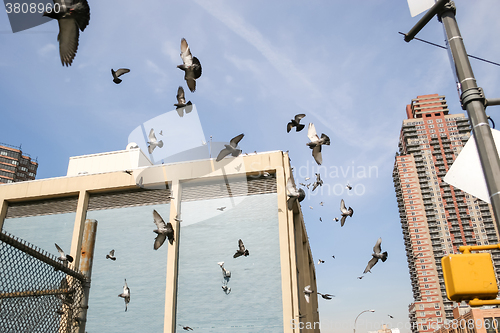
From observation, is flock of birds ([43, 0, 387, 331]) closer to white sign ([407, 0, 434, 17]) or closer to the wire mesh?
the wire mesh

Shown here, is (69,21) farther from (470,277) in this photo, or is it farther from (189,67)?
(470,277)

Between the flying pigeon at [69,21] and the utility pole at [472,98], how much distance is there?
14.6 ft

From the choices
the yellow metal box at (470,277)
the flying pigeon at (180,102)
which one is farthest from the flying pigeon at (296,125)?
the yellow metal box at (470,277)

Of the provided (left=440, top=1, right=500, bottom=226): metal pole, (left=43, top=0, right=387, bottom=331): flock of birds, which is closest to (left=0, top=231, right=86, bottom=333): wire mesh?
(left=43, top=0, right=387, bottom=331): flock of birds

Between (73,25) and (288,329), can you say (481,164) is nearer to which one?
(73,25)

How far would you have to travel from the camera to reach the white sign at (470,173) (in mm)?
3377

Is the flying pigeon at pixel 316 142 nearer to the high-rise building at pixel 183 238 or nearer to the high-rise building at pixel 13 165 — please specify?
the high-rise building at pixel 183 238

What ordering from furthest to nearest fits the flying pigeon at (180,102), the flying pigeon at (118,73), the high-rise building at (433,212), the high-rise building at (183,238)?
the high-rise building at (433,212)
the high-rise building at (183,238)
the flying pigeon at (180,102)
the flying pigeon at (118,73)

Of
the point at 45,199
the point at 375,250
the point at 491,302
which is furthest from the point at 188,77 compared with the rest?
the point at 45,199

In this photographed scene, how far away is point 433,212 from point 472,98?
5030 inches

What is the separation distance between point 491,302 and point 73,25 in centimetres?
605

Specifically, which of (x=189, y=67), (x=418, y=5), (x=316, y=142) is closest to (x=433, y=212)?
(x=316, y=142)

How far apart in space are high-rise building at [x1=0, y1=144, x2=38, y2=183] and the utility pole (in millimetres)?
139261

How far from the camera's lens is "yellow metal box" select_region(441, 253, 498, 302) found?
2.98m
